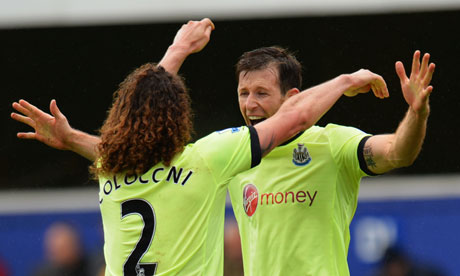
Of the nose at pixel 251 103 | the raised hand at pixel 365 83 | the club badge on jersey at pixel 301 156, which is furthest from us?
the nose at pixel 251 103

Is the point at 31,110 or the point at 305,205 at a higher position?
the point at 31,110

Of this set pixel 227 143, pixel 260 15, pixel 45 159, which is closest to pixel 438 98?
pixel 260 15

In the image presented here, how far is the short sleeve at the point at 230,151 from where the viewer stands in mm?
4047

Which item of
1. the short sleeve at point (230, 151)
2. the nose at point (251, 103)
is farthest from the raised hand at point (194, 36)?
the short sleeve at point (230, 151)

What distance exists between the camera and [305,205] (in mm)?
4812

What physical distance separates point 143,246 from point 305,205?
3.95 ft

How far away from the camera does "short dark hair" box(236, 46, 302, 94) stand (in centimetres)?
516

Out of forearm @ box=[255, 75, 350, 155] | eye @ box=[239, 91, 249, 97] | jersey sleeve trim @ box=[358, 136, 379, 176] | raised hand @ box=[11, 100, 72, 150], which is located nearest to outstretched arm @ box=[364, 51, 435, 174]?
jersey sleeve trim @ box=[358, 136, 379, 176]

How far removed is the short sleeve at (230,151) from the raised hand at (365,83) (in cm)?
78

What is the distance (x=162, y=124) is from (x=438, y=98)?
915cm

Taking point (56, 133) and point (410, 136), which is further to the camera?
point (56, 133)

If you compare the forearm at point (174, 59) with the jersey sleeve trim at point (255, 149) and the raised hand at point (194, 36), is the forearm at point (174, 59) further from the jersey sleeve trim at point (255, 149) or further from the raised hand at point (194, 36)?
the jersey sleeve trim at point (255, 149)

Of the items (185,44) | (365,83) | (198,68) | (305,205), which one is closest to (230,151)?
(305,205)

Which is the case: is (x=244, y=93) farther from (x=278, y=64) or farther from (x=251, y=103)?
(x=278, y=64)
